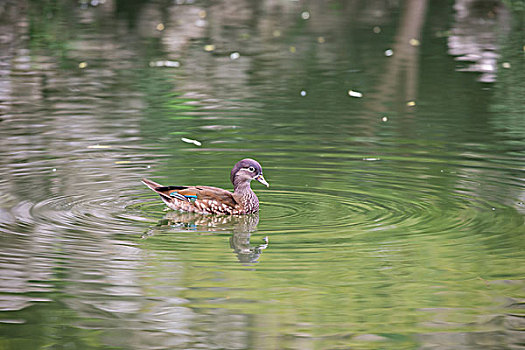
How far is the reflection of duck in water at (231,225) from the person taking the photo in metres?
7.30

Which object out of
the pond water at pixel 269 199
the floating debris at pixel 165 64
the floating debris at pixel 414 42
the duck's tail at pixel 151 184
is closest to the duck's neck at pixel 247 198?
the pond water at pixel 269 199

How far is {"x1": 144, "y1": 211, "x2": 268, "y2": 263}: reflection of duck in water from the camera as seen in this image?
7.30m

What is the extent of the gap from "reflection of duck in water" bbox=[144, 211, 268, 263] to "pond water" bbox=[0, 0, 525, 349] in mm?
29

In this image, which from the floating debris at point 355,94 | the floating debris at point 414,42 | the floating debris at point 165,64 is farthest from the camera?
the floating debris at point 414,42

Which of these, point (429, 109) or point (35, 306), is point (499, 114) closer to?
point (429, 109)

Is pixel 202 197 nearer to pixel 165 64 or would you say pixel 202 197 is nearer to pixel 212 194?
pixel 212 194

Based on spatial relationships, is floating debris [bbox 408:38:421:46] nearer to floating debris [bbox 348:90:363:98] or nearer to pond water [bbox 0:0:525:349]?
pond water [bbox 0:0:525:349]

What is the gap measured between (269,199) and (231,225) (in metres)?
0.81

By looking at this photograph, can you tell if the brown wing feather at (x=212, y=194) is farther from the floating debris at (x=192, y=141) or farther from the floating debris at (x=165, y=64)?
the floating debris at (x=165, y=64)

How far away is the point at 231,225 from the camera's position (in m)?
8.27

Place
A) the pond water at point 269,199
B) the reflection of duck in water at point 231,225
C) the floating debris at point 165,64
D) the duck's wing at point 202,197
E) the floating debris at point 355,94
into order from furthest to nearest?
the floating debris at point 165,64, the floating debris at point 355,94, the duck's wing at point 202,197, the reflection of duck in water at point 231,225, the pond water at point 269,199

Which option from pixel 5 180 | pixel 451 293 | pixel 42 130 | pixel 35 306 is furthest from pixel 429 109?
pixel 35 306

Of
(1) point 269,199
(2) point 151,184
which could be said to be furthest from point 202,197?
(1) point 269,199

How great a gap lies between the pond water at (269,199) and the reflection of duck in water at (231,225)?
0.09ft
